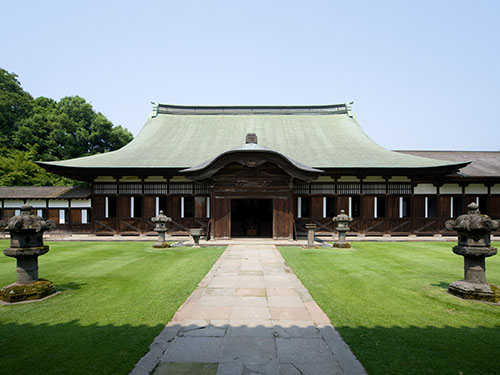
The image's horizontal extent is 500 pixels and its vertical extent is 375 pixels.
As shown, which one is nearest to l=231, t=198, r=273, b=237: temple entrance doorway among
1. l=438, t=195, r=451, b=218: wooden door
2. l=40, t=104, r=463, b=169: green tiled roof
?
l=40, t=104, r=463, b=169: green tiled roof

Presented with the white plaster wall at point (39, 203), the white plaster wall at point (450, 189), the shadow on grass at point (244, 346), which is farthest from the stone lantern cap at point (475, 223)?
the white plaster wall at point (39, 203)

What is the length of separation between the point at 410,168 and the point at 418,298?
12.5 metres

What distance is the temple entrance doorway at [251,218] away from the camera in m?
20.5

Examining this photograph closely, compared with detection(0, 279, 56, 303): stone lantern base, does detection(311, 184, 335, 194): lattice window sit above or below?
above

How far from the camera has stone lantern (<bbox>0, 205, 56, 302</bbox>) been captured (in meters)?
6.12

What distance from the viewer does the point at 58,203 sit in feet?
64.2

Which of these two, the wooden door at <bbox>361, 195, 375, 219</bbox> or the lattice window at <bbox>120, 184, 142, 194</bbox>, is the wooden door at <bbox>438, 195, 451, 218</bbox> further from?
the lattice window at <bbox>120, 184, 142, 194</bbox>

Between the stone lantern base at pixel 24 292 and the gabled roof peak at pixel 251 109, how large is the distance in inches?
882

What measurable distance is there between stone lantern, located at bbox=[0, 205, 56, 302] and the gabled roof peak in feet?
71.4

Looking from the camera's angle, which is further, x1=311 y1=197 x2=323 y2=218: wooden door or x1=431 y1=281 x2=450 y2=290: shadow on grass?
x1=311 y1=197 x2=323 y2=218: wooden door

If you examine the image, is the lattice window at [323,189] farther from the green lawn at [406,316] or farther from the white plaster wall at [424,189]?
the green lawn at [406,316]

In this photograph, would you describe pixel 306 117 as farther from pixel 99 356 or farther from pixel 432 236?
pixel 99 356

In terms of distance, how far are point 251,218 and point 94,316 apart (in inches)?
631

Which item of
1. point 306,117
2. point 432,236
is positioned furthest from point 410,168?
point 306,117
